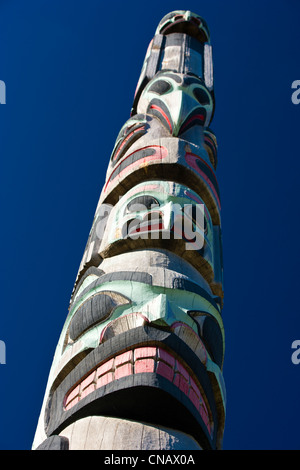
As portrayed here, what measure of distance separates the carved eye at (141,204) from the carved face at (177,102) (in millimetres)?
Answer: 1598

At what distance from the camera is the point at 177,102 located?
7.01 metres

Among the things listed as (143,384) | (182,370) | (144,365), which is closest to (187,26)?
(182,370)

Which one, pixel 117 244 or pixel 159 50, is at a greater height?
pixel 159 50

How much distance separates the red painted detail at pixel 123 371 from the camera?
3191mm

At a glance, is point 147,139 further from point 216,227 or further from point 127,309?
point 127,309

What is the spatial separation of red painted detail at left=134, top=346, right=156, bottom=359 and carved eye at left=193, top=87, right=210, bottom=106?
4973 millimetres

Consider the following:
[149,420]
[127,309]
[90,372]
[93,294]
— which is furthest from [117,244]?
[149,420]

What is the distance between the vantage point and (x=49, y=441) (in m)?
2.95

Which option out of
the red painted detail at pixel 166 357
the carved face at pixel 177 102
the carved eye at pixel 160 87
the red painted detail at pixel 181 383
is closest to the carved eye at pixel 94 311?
the red painted detail at pixel 166 357

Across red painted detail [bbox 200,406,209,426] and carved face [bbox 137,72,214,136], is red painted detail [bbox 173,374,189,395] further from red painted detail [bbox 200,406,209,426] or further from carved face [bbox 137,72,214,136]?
carved face [bbox 137,72,214,136]

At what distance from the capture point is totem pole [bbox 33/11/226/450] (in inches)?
120

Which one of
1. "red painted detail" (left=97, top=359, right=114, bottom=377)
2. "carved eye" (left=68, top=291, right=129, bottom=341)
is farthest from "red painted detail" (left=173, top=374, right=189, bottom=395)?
"carved eye" (left=68, top=291, right=129, bottom=341)

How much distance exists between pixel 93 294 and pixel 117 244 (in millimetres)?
747
